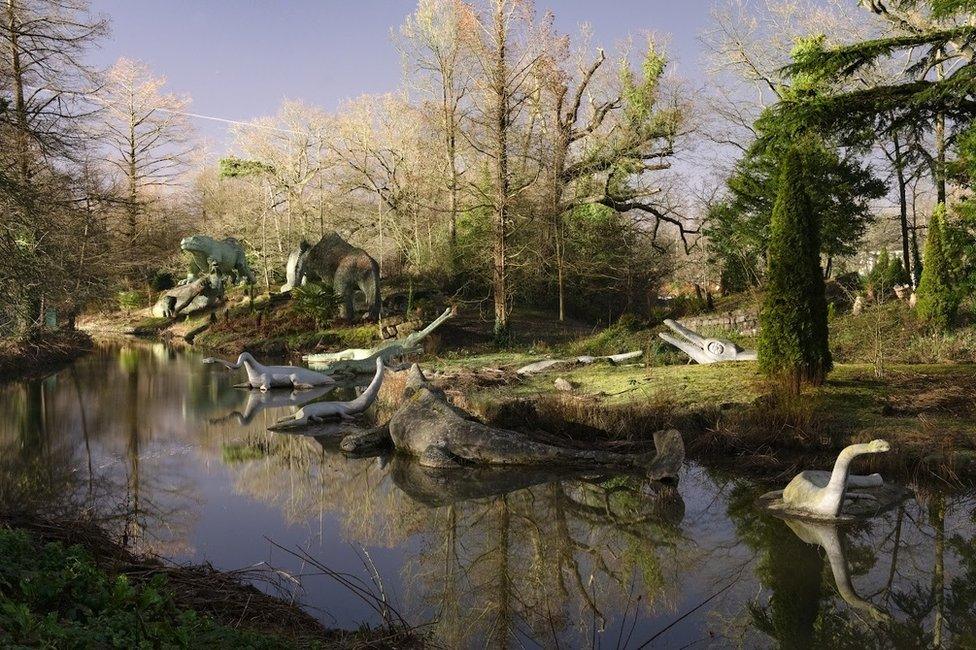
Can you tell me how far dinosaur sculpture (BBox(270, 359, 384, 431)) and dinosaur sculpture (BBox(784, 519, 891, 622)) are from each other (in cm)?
662

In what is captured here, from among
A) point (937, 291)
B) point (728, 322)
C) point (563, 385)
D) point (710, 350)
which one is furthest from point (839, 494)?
point (728, 322)

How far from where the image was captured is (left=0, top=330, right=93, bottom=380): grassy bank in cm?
1639

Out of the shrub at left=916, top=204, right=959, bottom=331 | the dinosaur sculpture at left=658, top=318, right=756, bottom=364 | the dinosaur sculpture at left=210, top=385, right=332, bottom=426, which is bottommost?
the dinosaur sculpture at left=210, top=385, right=332, bottom=426

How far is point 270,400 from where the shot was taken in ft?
44.4

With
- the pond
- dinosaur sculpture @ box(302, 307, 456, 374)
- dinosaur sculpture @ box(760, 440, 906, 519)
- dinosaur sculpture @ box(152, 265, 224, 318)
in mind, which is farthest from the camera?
dinosaur sculpture @ box(152, 265, 224, 318)

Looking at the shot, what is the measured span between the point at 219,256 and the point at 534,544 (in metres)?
26.0

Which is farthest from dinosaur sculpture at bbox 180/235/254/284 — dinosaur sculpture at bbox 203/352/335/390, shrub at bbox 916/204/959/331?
shrub at bbox 916/204/959/331

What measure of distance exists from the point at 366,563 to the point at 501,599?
117 centimetres

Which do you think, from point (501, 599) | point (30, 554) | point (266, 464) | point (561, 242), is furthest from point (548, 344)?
point (30, 554)

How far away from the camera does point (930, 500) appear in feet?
21.1

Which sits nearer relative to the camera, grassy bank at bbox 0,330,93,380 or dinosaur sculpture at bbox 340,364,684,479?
dinosaur sculpture at bbox 340,364,684,479

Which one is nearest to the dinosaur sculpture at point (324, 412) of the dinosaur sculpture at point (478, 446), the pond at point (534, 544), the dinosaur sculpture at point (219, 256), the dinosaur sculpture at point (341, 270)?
the pond at point (534, 544)

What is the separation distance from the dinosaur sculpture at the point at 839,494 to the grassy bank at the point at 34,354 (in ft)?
46.4

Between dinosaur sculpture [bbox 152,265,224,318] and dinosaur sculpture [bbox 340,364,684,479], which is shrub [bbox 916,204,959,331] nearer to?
dinosaur sculpture [bbox 340,364,684,479]
